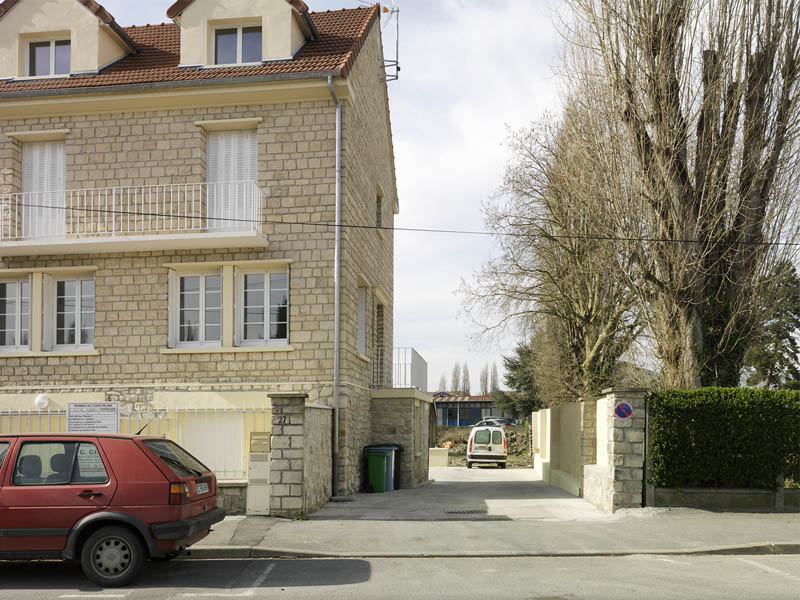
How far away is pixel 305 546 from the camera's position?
421 inches

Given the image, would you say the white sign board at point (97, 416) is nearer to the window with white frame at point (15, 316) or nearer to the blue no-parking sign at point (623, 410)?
the window with white frame at point (15, 316)

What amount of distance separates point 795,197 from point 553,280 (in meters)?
11.6

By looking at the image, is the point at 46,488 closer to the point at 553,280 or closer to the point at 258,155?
the point at 258,155

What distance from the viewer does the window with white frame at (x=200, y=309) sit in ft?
55.3

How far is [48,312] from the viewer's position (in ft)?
56.7

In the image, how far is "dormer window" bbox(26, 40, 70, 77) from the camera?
17.9m

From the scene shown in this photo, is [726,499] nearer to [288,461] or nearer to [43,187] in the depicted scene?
[288,461]

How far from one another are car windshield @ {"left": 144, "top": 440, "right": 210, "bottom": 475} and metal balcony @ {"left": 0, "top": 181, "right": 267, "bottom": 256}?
719cm

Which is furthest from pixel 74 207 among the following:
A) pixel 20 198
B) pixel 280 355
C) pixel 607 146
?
pixel 607 146

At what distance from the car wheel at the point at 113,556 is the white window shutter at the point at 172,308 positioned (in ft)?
28.1

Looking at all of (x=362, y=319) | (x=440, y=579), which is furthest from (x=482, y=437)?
(x=440, y=579)

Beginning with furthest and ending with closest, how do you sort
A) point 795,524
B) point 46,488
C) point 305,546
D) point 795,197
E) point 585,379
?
point 585,379 → point 795,197 → point 795,524 → point 305,546 → point 46,488

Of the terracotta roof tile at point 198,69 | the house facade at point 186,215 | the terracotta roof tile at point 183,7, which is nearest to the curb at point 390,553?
the house facade at point 186,215

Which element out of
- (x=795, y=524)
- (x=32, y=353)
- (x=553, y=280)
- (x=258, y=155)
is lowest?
(x=795, y=524)
